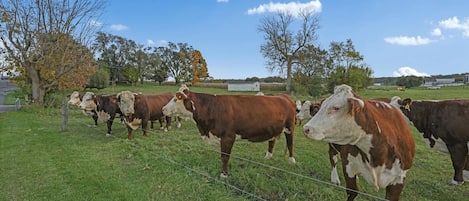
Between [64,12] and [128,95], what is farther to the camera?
[64,12]

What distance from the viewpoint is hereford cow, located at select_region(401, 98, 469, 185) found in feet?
18.0

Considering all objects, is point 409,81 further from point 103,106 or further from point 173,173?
point 173,173

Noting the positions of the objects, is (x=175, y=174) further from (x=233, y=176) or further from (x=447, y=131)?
(x=447, y=131)

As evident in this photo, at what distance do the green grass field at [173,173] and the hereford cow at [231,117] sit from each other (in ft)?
1.54

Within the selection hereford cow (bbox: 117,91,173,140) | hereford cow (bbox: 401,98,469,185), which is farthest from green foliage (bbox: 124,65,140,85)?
hereford cow (bbox: 401,98,469,185)

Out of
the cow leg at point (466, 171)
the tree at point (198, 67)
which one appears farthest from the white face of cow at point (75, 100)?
the tree at point (198, 67)

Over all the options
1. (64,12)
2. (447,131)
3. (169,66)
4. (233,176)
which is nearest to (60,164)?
(233,176)

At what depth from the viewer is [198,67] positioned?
2768 inches

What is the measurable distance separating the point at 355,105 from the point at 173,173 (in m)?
3.66

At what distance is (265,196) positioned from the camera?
4.65m

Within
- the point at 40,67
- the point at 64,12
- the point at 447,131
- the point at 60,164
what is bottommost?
the point at 60,164

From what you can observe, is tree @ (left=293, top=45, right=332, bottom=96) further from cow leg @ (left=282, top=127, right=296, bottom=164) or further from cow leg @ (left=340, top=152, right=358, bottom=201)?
cow leg @ (left=340, top=152, right=358, bottom=201)

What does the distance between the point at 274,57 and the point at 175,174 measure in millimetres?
35506

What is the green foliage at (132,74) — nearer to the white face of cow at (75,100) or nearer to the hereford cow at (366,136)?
the white face of cow at (75,100)
